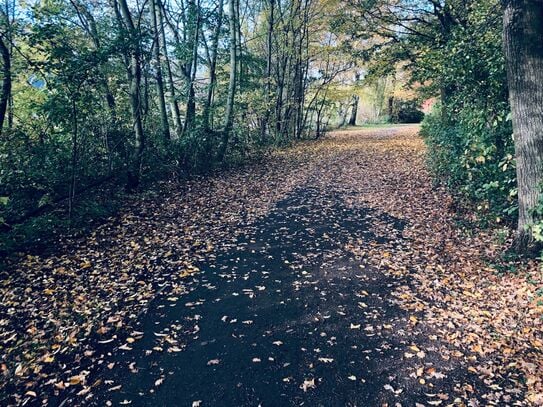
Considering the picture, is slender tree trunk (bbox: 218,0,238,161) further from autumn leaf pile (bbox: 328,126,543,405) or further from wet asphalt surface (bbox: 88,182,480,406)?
wet asphalt surface (bbox: 88,182,480,406)

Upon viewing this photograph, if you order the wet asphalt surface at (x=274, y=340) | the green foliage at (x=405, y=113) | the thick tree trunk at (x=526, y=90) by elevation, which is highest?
the green foliage at (x=405, y=113)

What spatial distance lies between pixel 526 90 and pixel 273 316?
4.35 metres

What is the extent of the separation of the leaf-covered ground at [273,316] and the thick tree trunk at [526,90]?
112 centimetres

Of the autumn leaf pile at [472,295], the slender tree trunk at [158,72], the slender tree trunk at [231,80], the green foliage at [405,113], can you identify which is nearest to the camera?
the autumn leaf pile at [472,295]

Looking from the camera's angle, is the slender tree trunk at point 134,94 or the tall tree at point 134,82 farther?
the slender tree trunk at point 134,94

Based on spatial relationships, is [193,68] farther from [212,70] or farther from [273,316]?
[273,316]

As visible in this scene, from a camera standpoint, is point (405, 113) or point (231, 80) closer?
point (231, 80)

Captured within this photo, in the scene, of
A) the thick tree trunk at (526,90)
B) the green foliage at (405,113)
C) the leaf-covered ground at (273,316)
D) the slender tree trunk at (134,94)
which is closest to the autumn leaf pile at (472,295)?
the leaf-covered ground at (273,316)

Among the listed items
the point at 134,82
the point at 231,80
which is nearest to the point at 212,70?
the point at 231,80

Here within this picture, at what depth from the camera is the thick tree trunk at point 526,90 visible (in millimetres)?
4250

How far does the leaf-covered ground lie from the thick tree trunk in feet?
3.68

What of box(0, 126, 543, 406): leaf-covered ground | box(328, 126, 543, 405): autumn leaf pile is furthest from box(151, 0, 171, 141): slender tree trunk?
box(328, 126, 543, 405): autumn leaf pile

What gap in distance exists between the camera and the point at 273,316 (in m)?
4.19

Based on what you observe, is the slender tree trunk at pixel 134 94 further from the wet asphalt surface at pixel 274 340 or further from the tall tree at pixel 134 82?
the wet asphalt surface at pixel 274 340
